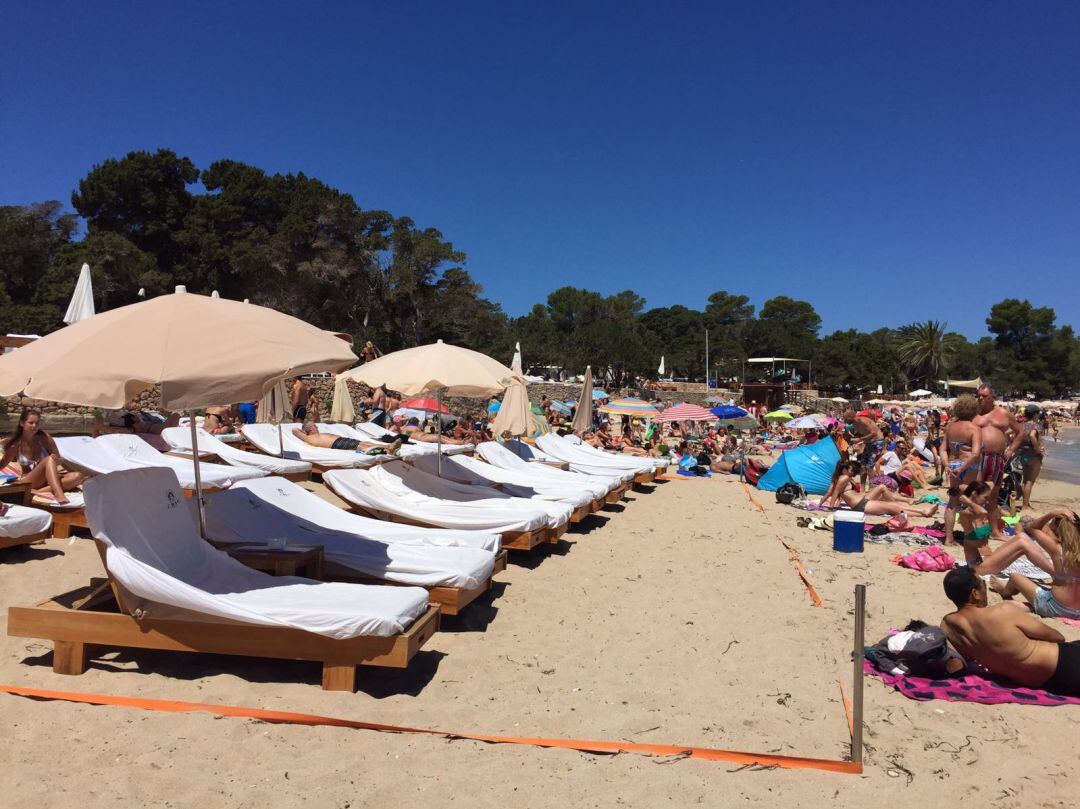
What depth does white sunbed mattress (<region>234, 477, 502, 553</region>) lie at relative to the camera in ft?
17.1

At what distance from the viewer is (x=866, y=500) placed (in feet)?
29.9

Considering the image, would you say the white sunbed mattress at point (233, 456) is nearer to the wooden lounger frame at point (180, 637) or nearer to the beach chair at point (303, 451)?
the beach chair at point (303, 451)

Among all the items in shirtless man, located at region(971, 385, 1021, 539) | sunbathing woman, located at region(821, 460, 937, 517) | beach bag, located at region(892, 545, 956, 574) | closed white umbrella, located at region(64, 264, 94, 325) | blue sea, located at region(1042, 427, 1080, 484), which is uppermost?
closed white umbrella, located at region(64, 264, 94, 325)

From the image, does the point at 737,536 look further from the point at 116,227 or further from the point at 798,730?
the point at 116,227

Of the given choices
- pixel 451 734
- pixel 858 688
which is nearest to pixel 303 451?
pixel 451 734

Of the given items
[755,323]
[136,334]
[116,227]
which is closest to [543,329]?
[755,323]

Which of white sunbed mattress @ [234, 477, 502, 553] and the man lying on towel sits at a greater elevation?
the man lying on towel

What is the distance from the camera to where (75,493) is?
20.1ft

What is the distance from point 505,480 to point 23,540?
14.7ft

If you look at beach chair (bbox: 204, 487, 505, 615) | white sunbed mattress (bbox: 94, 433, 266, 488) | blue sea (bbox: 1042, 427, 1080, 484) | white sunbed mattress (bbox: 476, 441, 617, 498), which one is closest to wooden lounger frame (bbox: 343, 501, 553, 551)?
beach chair (bbox: 204, 487, 505, 615)

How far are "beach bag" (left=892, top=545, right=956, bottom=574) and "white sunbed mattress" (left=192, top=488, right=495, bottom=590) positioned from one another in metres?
4.04

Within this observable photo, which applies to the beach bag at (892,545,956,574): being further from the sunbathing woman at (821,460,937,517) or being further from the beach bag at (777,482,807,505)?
the beach bag at (777,482,807,505)

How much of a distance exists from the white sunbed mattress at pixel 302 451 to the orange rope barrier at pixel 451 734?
579 cm

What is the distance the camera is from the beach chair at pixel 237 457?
8297 millimetres
